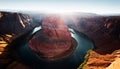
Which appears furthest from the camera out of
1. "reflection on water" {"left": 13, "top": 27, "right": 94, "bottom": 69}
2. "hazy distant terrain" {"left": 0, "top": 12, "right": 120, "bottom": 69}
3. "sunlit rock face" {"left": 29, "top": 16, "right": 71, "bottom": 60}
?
"hazy distant terrain" {"left": 0, "top": 12, "right": 120, "bottom": 69}

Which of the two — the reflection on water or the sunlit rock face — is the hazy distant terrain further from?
the sunlit rock face

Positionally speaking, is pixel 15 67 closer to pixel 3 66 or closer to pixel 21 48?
pixel 3 66

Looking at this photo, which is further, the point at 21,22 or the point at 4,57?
the point at 21,22

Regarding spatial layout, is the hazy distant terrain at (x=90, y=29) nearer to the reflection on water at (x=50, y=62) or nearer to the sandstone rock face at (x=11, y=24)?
the sandstone rock face at (x=11, y=24)

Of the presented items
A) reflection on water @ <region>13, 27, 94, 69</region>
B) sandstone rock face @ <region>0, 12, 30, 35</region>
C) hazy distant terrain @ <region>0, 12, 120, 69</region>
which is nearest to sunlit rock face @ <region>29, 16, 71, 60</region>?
reflection on water @ <region>13, 27, 94, 69</region>

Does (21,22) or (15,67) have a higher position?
(21,22)

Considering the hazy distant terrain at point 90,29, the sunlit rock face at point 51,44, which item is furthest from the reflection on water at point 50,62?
the hazy distant terrain at point 90,29

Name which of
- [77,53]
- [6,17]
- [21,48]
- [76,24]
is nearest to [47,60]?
[77,53]

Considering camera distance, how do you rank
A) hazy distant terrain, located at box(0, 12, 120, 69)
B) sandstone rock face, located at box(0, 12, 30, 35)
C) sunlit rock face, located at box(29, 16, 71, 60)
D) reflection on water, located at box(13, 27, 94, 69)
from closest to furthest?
reflection on water, located at box(13, 27, 94, 69)
sunlit rock face, located at box(29, 16, 71, 60)
hazy distant terrain, located at box(0, 12, 120, 69)
sandstone rock face, located at box(0, 12, 30, 35)

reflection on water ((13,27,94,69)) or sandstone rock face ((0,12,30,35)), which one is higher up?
sandstone rock face ((0,12,30,35))

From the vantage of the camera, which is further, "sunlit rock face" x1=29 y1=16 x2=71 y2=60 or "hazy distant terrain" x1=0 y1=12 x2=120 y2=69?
"hazy distant terrain" x1=0 y1=12 x2=120 y2=69

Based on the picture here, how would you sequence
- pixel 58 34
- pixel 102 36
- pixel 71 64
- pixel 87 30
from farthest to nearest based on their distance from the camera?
pixel 87 30 → pixel 102 36 → pixel 58 34 → pixel 71 64
